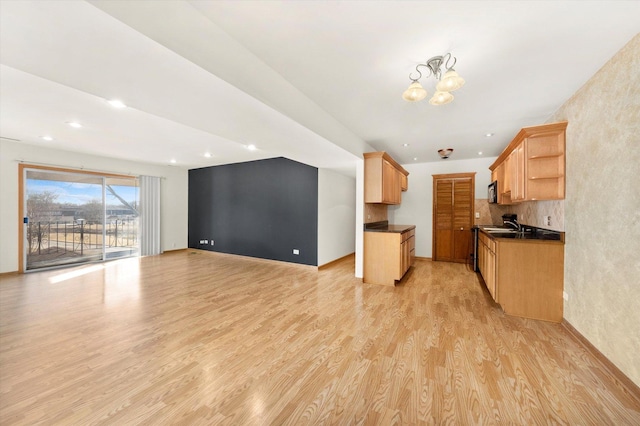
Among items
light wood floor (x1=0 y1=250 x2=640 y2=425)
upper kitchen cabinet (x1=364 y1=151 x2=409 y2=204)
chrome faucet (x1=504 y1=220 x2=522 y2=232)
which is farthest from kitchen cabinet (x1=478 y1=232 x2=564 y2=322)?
upper kitchen cabinet (x1=364 y1=151 x2=409 y2=204)

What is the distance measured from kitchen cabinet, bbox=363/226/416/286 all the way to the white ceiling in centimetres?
204

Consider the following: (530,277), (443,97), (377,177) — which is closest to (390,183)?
(377,177)

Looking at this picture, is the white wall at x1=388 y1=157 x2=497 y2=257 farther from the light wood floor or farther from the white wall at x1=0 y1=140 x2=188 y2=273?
the white wall at x1=0 y1=140 x2=188 y2=273

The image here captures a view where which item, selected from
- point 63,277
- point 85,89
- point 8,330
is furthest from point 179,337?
point 63,277

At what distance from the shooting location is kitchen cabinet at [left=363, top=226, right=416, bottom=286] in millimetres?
4340

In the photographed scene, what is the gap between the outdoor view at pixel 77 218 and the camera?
17.2 feet

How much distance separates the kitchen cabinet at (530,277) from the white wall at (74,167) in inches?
322

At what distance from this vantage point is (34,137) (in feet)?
14.5

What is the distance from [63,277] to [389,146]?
274 inches

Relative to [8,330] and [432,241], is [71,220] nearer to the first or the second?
[8,330]

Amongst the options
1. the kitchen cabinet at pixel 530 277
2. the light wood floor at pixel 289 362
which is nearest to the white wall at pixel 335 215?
the light wood floor at pixel 289 362

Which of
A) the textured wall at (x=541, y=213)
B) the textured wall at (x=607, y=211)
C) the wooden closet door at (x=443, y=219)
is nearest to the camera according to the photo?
the textured wall at (x=607, y=211)

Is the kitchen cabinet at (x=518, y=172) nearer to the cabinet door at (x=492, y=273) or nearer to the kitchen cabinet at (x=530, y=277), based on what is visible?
the kitchen cabinet at (x=530, y=277)

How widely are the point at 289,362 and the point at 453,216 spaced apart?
18.3 ft
